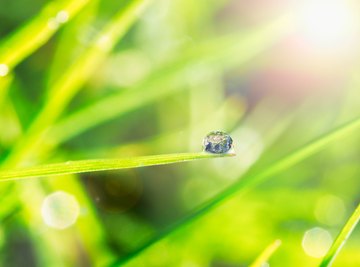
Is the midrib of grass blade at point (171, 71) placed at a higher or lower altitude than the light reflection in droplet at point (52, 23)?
lower

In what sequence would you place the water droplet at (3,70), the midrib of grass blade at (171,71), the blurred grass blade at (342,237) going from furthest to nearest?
1. the midrib of grass blade at (171,71)
2. the water droplet at (3,70)
3. the blurred grass blade at (342,237)

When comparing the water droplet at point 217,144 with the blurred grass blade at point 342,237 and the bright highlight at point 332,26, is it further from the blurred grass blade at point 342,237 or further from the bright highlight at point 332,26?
the bright highlight at point 332,26

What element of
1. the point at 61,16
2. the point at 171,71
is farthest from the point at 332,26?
the point at 61,16

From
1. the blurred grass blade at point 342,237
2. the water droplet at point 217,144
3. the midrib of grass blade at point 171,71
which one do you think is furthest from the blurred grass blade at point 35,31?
the blurred grass blade at point 342,237

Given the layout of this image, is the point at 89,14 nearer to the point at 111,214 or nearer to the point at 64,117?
the point at 64,117

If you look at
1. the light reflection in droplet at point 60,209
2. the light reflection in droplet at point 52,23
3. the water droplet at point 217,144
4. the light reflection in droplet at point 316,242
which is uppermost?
the light reflection in droplet at point 52,23

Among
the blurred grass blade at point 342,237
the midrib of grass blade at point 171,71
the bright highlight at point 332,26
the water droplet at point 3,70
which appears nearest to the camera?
the blurred grass blade at point 342,237

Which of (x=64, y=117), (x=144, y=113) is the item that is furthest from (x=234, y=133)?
(x=64, y=117)

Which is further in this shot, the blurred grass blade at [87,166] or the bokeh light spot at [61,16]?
the bokeh light spot at [61,16]
